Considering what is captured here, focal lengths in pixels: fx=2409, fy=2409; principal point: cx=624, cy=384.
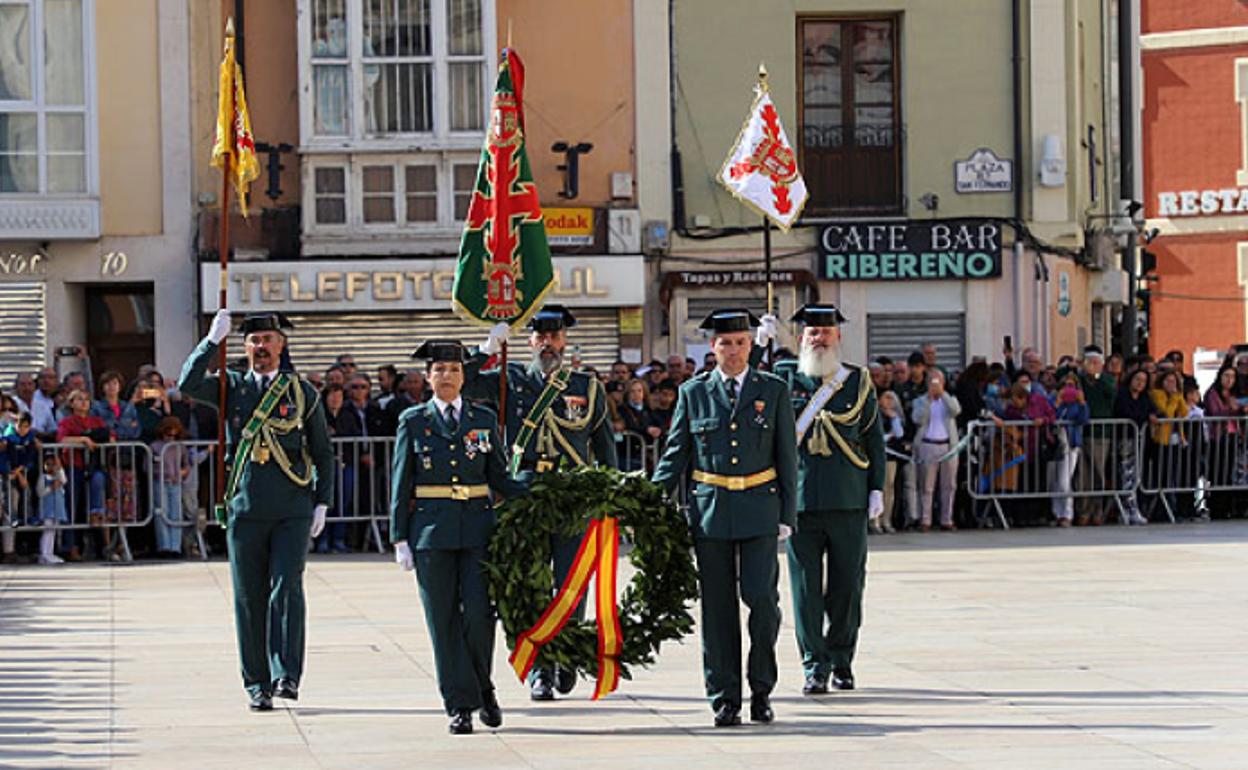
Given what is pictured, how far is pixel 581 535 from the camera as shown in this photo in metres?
12.1

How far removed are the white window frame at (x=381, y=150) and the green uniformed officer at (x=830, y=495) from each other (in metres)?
15.2

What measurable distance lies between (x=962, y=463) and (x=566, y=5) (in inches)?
297

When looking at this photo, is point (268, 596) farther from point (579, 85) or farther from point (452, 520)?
point (579, 85)

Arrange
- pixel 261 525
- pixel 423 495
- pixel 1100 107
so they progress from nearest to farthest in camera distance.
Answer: pixel 423 495 → pixel 261 525 → pixel 1100 107

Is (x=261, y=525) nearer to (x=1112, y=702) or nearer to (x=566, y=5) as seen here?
(x=1112, y=702)

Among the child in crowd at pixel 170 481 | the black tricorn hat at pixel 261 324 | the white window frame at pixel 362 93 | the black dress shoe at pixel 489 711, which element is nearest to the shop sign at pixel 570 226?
the white window frame at pixel 362 93

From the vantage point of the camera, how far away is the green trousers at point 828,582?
12883 millimetres

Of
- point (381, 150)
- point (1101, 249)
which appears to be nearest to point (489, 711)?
point (381, 150)

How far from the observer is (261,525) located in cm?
1273

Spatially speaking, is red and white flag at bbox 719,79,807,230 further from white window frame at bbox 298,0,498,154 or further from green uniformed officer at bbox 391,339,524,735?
white window frame at bbox 298,0,498,154

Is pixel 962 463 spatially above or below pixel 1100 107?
A: below

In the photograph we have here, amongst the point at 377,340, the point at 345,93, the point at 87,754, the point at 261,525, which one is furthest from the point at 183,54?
the point at 87,754

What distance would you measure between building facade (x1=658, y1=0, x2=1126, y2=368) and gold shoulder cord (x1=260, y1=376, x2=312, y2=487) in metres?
15.6

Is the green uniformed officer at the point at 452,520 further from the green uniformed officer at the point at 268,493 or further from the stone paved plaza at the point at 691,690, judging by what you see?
the green uniformed officer at the point at 268,493
